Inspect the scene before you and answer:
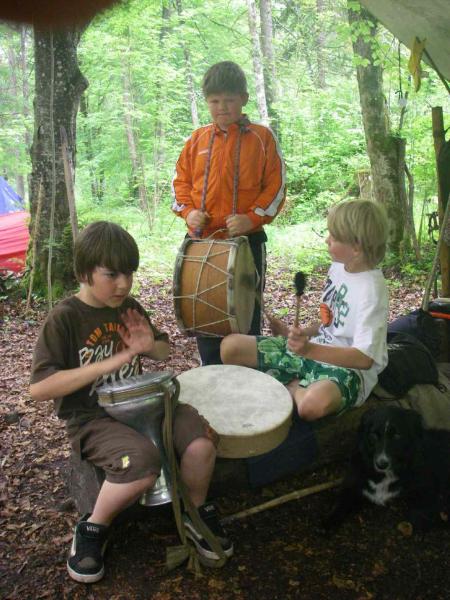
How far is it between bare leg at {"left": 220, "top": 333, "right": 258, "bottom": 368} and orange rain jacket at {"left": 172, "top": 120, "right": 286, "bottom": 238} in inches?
32.6

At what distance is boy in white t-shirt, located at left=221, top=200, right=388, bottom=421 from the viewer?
2475 mm

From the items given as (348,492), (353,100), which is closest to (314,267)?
(348,492)

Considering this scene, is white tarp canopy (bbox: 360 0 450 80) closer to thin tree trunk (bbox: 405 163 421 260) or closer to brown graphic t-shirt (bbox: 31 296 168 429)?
brown graphic t-shirt (bbox: 31 296 168 429)

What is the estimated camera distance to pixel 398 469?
2.26m

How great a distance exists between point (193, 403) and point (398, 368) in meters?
1.23

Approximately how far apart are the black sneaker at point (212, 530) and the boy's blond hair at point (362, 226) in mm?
1416

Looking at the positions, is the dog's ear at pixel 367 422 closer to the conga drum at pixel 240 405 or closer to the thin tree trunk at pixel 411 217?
the conga drum at pixel 240 405

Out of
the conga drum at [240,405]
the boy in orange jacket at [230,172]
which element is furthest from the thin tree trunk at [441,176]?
the conga drum at [240,405]

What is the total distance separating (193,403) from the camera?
242 cm

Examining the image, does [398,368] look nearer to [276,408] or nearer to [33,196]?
[276,408]

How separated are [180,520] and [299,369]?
1050 millimetres

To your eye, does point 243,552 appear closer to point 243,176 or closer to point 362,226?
point 362,226

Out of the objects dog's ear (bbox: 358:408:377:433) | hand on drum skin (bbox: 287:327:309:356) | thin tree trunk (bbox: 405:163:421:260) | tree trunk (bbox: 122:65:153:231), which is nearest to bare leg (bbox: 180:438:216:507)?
hand on drum skin (bbox: 287:327:309:356)

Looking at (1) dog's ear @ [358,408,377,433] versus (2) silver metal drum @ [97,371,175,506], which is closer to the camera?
(2) silver metal drum @ [97,371,175,506]
